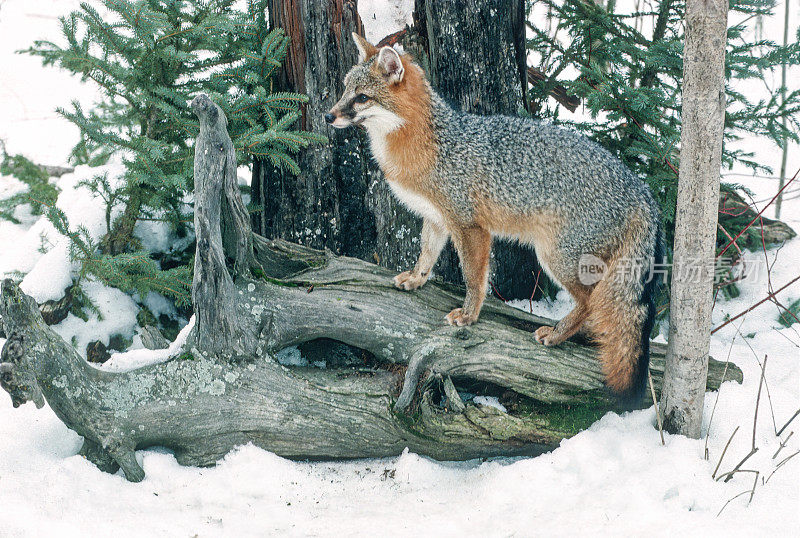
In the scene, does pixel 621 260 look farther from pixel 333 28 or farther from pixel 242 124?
pixel 242 124

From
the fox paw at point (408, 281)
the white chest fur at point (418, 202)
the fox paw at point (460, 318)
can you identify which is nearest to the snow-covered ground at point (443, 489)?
the fox paw at point (460, 318)

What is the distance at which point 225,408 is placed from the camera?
4.03 meters

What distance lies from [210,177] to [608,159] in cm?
267

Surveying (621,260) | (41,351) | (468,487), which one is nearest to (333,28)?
(621,260)

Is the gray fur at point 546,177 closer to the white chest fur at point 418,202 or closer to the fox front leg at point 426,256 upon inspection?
the white chest fur at point 418,202

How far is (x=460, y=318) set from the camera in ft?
14.5

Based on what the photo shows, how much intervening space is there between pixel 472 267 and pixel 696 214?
1449mm

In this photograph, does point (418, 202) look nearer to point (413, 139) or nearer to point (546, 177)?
point (413, 139)

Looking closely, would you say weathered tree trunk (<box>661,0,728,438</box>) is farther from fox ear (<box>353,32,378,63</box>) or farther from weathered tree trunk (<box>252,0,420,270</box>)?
weathered tree trunk (<box>252,0,420,270</box>)

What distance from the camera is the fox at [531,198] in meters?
4.16

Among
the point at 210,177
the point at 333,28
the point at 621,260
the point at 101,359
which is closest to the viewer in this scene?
the point at 210,177

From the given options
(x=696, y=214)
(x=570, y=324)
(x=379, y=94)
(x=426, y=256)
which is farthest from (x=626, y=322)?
(x=379, y=94)

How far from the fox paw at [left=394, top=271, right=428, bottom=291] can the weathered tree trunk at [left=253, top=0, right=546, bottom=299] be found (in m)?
0.77

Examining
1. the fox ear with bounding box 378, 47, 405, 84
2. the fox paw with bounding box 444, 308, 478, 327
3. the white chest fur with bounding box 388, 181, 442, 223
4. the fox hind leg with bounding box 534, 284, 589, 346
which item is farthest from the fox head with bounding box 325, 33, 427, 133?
the fox hind leg with bounding box 534, 284, 589, 346
